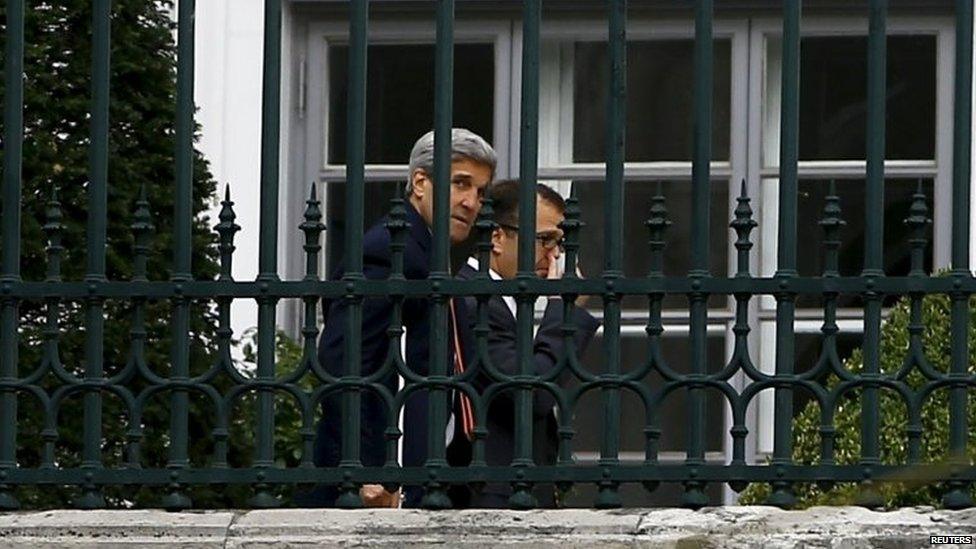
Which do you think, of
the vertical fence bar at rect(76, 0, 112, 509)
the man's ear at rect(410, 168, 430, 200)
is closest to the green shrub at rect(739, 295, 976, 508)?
the man's ear at rect(410, 168, 430, 200)

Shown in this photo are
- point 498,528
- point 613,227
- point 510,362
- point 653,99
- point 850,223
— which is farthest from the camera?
point 653,99

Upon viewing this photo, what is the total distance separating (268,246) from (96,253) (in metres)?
0.35

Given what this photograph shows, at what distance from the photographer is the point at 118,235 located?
7.13 m

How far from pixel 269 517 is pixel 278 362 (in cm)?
293

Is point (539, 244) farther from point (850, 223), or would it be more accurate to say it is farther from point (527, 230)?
point (850, 223)

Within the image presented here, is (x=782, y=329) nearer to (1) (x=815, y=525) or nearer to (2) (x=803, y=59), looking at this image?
(1) (x=815, y=525)

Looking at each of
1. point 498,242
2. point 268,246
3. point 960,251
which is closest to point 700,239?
point 960,251

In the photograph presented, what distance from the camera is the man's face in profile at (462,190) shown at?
6160mm

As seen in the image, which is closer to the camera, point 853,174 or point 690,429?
point 690,429

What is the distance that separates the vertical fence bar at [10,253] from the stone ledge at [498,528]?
0.58 ft

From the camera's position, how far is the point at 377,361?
5.66 meters

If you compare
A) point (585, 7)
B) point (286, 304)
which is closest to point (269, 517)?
point (286, 304)

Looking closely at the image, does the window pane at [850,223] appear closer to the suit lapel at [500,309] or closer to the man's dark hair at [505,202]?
the man's dark hair at [505,202]

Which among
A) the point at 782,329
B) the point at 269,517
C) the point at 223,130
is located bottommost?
the point at 269,517
